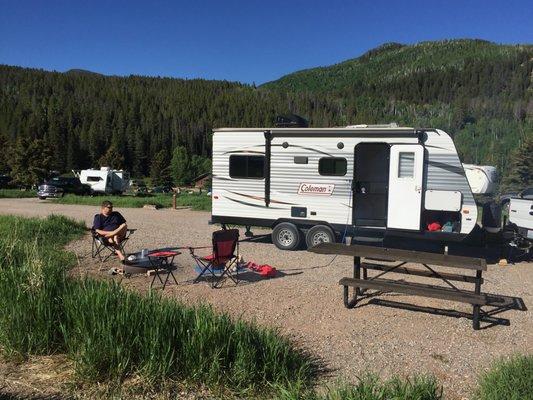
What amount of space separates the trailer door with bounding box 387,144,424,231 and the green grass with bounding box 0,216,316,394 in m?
5.93

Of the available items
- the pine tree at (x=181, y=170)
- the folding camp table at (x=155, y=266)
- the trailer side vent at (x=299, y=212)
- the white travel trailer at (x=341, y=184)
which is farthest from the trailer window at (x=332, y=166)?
the pine tree at (x=181, y=170)

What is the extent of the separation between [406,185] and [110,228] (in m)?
5.76

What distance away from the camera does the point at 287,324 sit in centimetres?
610

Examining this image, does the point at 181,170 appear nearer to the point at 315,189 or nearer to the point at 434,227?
the point at 315,189

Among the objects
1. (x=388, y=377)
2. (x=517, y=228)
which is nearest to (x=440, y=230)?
(x=517, y=228)

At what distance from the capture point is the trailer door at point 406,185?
10.1 meters

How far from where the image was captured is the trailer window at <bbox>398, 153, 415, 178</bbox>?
10.1 meters

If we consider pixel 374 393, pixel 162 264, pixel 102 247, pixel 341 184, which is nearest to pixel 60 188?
pixel 102 247

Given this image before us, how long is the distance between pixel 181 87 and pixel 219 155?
160 metres

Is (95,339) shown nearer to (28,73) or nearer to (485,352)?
(485,352)

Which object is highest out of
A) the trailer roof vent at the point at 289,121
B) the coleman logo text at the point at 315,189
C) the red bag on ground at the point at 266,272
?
the trailer roof vent at the point at 289,121

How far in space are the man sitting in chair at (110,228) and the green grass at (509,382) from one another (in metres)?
6.40

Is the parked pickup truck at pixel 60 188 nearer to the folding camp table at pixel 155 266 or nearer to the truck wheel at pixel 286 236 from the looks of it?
the truck wheel at pixel 286 236

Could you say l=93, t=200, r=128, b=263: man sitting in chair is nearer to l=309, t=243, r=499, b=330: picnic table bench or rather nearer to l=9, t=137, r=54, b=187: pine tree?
l=309, t=243, r=499, b=330: picnic table bench
